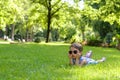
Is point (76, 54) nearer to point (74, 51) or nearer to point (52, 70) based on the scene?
→ point (74, 51)

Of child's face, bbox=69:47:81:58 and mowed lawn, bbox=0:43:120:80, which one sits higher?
child's face, bbox=69:47:81:58

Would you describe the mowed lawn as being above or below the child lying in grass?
below

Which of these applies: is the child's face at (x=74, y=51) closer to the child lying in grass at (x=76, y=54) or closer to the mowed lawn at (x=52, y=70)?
the child lying in grass at (x=76, y=54)

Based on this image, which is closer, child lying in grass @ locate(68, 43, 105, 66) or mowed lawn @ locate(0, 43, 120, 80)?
mowed lawn @ locate(0, 43, 120, 80)

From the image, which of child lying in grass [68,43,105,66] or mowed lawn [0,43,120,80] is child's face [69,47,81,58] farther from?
mowed lawn [0,43,120,80]

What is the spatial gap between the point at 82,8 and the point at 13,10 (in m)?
12.3

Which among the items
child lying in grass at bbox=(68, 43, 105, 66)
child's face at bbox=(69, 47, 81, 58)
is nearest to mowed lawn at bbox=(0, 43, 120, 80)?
child lying in grass at bbox=(68, 43, 105, 66)

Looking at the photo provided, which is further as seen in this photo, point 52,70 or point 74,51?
point 74,51

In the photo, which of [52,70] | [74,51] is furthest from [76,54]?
[52,70]

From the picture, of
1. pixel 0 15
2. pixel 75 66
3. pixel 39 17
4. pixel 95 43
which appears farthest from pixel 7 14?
pixel 75 66

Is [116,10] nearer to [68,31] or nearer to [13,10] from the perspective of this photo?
[13,10]

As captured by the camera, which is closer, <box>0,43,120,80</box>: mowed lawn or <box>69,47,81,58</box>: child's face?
<box>0,43,120,80</box>: mowed lawn

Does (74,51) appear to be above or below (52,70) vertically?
above

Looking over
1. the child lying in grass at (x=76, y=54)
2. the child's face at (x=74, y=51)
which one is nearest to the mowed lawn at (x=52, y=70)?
the child lying in grass at (x=76, y=54)
